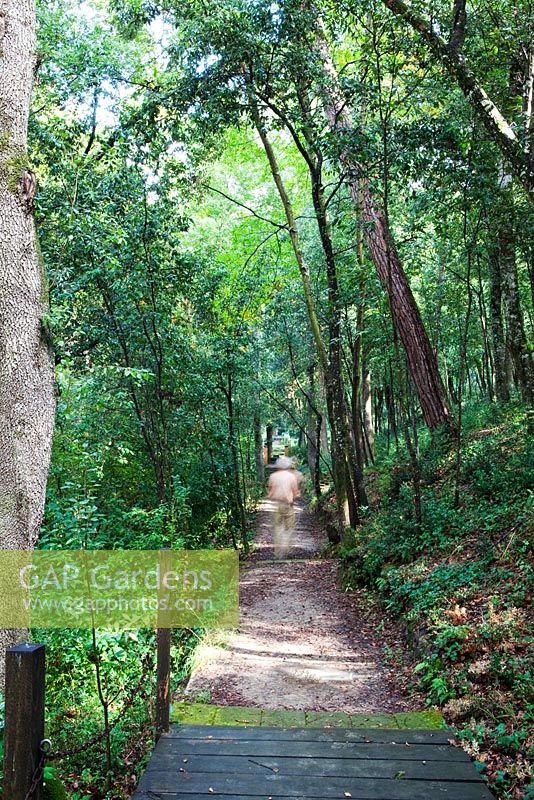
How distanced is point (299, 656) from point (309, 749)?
274 cm

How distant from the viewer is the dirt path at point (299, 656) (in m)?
5.18

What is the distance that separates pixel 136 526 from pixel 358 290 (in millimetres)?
6047

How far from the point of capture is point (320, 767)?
351 cm

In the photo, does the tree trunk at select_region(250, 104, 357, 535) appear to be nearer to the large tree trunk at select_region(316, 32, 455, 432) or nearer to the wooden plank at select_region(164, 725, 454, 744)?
the large tree trunk at select_region(316, 32, 455, 432)

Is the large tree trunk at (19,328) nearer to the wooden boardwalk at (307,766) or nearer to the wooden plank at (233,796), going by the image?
the wooden boardwalk at (307,766)

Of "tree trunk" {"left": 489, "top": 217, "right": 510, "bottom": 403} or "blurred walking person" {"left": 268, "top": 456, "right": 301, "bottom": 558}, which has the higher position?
"tree trunk" {"left": 489, "top": 217, "right": 510, "bottom": 403}

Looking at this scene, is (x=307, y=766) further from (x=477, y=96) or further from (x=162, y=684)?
(x=477, y=96)

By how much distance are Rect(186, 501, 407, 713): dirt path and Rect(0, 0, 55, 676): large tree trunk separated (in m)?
2.26

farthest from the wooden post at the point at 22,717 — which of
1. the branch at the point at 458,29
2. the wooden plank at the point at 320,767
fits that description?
the branch at the point at 458,29

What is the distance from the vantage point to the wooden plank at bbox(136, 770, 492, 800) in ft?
10.5

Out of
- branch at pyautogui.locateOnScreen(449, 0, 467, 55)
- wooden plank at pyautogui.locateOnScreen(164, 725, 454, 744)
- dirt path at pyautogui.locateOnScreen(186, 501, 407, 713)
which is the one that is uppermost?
branch at pyautogui.locateOnScreen(449, 0, 467, 55)

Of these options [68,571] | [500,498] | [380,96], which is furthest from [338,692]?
[380,96]

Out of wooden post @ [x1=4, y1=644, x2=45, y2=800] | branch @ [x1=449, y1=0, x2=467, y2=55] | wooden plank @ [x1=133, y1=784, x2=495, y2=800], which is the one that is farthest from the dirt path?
branch @ [x1=449, y1=0, x2=467, y2=55]

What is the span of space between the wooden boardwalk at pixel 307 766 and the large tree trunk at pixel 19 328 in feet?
7.61
